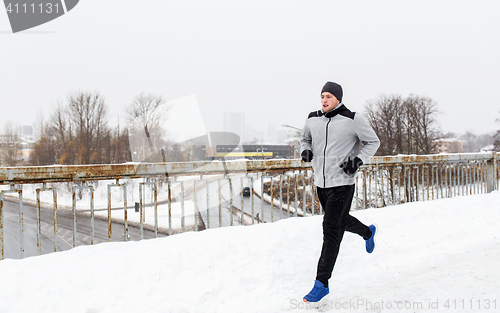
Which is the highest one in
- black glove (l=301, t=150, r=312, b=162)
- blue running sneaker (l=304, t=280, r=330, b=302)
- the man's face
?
the man's face

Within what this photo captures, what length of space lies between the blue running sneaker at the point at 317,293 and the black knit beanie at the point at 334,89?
1.72 metres

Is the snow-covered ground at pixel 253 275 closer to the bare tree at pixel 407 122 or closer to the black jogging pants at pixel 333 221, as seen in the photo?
the black jogging pants at pixel 333 221

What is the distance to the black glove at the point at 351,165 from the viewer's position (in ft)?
9.15

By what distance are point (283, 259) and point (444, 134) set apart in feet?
173

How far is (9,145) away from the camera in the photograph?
58.3 metres

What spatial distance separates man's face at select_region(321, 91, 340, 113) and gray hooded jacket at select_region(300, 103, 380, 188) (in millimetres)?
46

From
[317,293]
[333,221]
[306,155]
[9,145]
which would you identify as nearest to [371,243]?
[333,221]

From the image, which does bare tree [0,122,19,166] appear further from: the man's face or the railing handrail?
the man's face

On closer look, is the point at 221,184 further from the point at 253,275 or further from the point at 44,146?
the point at 44,146

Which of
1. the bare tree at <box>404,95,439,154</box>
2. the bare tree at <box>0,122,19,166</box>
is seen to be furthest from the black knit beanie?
the bare tree at <box>0,122,19,166</box>

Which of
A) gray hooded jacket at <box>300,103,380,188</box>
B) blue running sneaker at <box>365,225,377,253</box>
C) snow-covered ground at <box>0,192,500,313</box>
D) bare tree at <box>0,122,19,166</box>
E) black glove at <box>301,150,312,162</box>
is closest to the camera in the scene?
snow-covered ground at <box>0,192,500,313</box>

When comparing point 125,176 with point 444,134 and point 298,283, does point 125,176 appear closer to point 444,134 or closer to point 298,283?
point 298,283

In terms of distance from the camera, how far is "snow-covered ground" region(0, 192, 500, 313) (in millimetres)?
2555

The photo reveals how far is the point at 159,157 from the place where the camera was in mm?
4137
